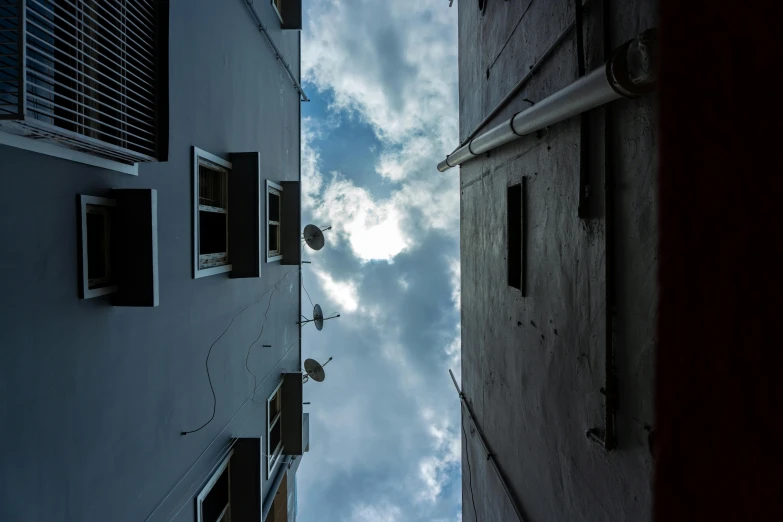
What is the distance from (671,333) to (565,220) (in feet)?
10.4

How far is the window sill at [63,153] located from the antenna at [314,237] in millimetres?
6183

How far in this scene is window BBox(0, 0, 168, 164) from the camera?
2807 mm

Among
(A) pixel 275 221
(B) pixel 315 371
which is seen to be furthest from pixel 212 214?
(B) pixel 315 371

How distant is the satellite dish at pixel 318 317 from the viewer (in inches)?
399

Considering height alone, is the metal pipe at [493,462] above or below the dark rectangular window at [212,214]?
below

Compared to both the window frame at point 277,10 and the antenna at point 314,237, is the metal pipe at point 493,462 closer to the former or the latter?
the antenna at point 314,237

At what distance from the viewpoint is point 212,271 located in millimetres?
5734

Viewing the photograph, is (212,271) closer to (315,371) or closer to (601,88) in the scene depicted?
(601,88)

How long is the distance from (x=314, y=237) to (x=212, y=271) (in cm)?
469

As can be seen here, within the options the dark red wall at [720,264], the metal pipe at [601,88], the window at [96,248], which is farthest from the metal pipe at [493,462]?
the window at [96,248]

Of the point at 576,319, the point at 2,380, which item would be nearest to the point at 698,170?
the point at 576,319

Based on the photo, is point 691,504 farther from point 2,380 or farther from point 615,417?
point 2,380

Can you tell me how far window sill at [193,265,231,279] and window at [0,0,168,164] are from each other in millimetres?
1795

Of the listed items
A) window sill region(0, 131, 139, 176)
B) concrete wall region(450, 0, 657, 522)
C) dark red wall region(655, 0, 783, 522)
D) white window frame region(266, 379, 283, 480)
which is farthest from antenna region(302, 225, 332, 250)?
dark red wall region(655, 0, 783, 522)
